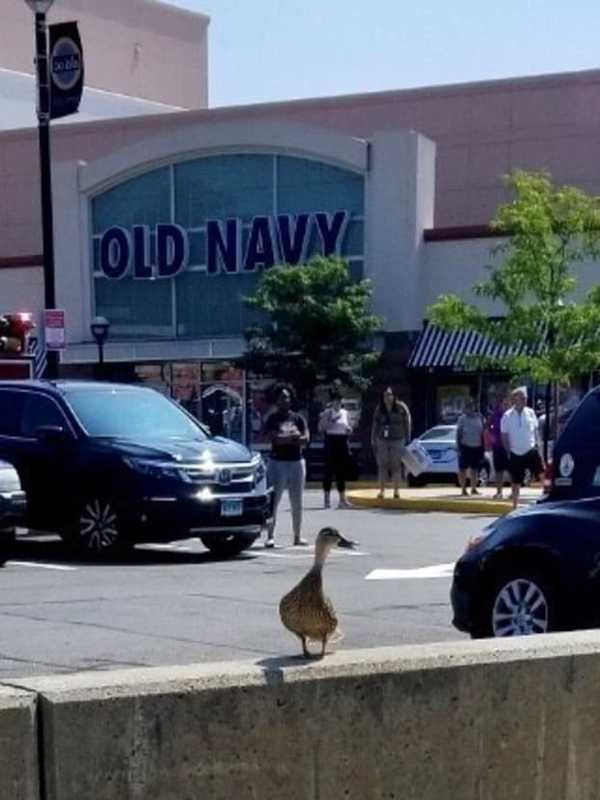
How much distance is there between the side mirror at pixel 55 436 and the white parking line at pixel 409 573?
11.0 ft

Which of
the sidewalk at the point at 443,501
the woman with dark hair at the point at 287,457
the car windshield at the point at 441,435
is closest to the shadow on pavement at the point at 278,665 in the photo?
the woman with dark hair at the point at 287,457

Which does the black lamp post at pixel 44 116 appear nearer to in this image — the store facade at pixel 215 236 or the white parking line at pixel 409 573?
the white parking line at pixel 409 573

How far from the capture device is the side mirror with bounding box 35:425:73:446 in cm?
1723

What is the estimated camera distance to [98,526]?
1688 cm

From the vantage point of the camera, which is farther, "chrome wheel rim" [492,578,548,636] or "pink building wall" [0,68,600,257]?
"pink building wall" [0,68,600,257]

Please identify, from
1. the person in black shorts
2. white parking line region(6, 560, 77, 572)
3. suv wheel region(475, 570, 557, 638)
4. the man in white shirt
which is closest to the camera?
suv wheel region(475, 570, 557, 638)

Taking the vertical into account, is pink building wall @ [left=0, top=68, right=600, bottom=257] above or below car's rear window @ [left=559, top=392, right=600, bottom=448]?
above

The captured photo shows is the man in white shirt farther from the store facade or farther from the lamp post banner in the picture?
the store facade

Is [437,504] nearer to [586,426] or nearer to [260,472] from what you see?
[260,472]

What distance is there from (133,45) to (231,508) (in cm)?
4672

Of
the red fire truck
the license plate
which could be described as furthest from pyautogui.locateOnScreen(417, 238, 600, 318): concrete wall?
the license plate

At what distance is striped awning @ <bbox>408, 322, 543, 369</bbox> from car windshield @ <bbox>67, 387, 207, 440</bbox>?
724 inches

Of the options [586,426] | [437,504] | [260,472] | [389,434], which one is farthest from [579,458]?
[389,434]

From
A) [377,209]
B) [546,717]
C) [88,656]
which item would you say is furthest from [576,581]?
[377,209]
